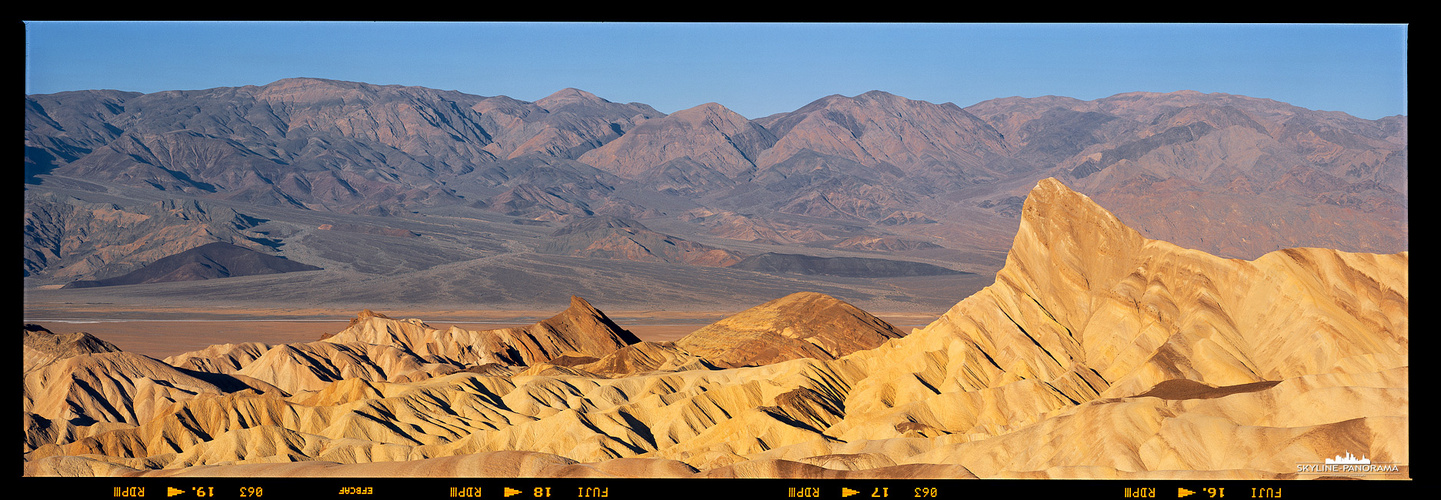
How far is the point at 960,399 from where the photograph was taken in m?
46.6

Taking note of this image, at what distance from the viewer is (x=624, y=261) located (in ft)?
648

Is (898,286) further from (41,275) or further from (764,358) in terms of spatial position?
(41,275)

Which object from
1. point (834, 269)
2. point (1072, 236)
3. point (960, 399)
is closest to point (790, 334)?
point (1072, 236)

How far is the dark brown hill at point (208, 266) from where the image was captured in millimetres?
171625

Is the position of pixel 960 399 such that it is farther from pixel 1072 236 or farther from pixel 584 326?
pixel 584 326

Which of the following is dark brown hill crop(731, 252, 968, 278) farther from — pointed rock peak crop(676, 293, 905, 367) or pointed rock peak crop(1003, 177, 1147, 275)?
pointed rock peak crop(1003, 177, 1147, 275)

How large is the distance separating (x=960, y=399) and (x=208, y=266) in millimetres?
155541

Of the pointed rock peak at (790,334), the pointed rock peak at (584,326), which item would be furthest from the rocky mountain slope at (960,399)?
the pointed rock peak at (584,326)

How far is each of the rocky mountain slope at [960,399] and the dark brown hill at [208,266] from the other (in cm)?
11313

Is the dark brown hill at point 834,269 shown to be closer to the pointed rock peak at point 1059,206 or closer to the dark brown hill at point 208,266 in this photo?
the dark brown hill at point 208,266

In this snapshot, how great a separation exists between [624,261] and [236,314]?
70270 mm

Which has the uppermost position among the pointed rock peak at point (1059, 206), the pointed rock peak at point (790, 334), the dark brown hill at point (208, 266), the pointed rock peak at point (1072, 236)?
the dark brown hill at point (208, 266)

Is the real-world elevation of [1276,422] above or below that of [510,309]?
below
